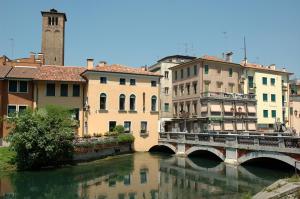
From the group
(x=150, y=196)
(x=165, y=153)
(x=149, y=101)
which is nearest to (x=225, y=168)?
(x=150, y=196)

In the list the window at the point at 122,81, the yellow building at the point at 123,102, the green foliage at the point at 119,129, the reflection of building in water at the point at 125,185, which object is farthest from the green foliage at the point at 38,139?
the window at the point at 122,81

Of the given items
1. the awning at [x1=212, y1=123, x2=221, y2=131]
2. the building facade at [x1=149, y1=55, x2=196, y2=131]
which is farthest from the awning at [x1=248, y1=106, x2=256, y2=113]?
the building facade at [x1=149, y1=55, x2=196, y2=131]

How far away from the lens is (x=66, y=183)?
25.0m

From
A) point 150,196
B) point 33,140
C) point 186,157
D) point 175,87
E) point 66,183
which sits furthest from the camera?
point 175,87

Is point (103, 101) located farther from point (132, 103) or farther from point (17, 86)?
point (17, 86)

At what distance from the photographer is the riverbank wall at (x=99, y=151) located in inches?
1335

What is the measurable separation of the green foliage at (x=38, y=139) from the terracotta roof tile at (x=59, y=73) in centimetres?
927

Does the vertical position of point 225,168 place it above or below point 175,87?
below

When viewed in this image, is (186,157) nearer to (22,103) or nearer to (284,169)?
(284,169)

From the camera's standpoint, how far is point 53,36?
7012 cm

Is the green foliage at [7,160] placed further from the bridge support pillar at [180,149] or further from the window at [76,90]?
the bridge support pillar at [180,149]

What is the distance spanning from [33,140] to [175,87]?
104ft

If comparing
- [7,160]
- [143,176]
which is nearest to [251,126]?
[143,176]

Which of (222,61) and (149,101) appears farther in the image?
(222,61)
